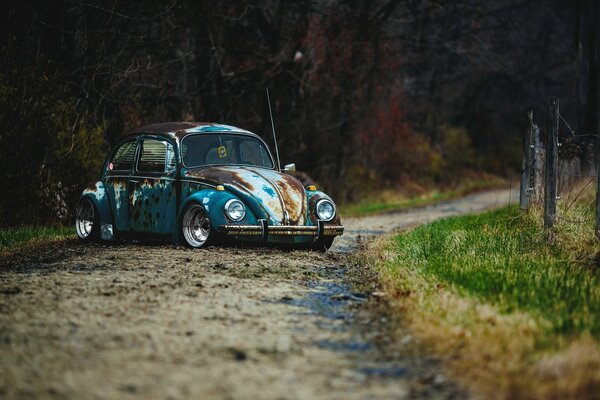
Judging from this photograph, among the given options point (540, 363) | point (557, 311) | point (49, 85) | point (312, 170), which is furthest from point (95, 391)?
point (312, 170)

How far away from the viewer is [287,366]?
4930 millimetres

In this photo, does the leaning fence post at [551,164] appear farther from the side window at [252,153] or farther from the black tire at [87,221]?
the black tire at [87,221]

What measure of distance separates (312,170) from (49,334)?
2003 cm

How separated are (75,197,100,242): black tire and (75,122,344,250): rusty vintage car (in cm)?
1

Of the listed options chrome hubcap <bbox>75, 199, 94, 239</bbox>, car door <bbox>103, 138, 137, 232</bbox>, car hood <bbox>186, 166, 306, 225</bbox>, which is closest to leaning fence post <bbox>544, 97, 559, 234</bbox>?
car hood <bbox>186, 166, 306, 225</bbox>

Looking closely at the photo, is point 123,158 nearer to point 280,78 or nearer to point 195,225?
point 195,225

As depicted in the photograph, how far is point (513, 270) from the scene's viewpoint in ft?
27.0

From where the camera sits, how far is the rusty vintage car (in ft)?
34.8

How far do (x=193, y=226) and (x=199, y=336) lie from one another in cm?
550

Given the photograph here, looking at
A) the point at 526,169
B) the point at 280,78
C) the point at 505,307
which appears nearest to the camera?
the point at 505,307

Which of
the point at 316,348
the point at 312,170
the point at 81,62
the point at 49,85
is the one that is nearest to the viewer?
the point at 316,348

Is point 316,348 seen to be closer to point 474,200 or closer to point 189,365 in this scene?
point 189,365

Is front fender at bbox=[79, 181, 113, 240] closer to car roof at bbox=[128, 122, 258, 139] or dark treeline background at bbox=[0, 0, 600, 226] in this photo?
car roof at bbox=[128, 122, 258, 139]

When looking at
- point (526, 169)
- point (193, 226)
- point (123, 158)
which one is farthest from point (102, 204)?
point (526, 169)
